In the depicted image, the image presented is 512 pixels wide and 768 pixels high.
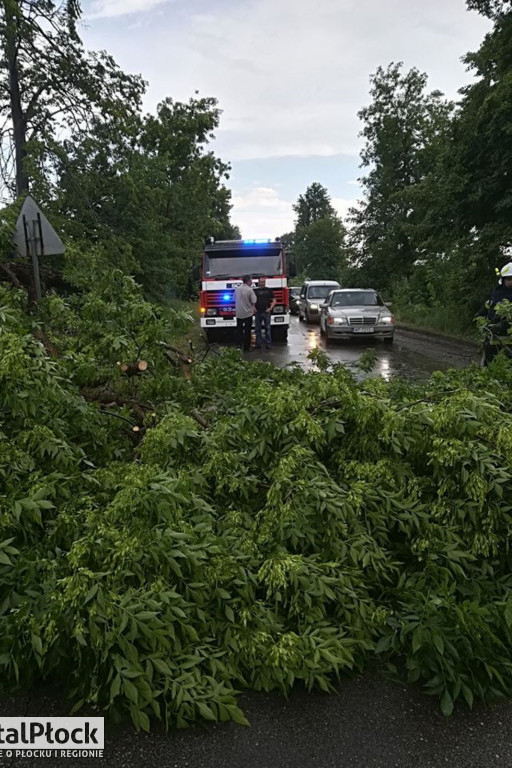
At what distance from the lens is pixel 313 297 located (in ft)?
84.5

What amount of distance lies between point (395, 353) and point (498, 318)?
8485 millimetres

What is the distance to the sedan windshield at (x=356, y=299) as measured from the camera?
1702cm

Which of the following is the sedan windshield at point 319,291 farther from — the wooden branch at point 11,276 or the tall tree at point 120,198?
the wooden branch at point 11,276

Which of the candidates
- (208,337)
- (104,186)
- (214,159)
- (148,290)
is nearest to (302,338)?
(208,337)

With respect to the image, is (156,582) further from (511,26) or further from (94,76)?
(94,76)

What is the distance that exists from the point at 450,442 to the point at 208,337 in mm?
A: 13814

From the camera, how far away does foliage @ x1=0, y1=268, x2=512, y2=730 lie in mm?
2373

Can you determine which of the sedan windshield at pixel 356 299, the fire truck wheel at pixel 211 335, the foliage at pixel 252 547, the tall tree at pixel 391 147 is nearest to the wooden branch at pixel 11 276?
the foliage at pixel 252 547

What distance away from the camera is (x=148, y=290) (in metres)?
16.9

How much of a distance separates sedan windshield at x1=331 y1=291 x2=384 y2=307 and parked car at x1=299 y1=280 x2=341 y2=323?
6911mm

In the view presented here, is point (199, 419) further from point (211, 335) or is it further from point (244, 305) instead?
point (211, 335)

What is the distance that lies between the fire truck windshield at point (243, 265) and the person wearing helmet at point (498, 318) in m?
8.52

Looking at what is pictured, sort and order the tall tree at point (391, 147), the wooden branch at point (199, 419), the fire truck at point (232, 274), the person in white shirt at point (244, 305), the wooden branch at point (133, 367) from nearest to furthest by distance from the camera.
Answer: the wooden branch at point (199, 419) → the wooden branch at point (133, 367) → the person in white shirt at point (244, 305) → the fire truck at point (232, 274) → the tall tree at point (391, 147)

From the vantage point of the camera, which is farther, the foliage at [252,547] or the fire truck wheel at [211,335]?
the fire truck wheel at [211,335]
